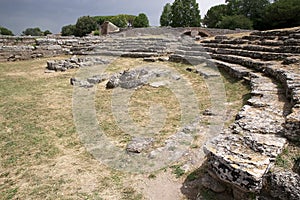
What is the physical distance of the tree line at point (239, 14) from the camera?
23516 millimetres

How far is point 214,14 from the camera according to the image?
144 ft

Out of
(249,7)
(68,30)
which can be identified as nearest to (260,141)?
(249,7)

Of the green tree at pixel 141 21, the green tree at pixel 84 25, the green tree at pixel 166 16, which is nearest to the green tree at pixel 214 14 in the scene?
the green tree at pixel 166 16

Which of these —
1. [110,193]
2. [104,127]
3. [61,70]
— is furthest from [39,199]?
[61,70]

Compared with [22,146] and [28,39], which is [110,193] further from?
[28,39]

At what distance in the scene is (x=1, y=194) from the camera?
3367mm

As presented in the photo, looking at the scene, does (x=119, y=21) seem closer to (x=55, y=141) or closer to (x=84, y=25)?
(x=84, y=25)

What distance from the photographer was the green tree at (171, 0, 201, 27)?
45.7 meters

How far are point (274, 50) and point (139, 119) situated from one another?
749 cm

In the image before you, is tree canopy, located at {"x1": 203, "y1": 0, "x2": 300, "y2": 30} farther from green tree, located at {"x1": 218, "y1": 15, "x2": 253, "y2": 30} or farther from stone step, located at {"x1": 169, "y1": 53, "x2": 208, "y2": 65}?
stone step, located at {"x1": 169, "y1": 53, "x2": 208, "y2": 65}

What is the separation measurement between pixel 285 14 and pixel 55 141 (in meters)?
25.7

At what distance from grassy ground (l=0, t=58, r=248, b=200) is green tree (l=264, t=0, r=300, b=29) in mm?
19598

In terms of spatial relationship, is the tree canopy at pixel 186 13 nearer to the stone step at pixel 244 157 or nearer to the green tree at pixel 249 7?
the green tree at pixel 249 7

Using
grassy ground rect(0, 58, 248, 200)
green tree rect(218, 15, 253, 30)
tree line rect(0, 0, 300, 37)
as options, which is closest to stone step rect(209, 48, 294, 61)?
grassy ground rect(0, 58, 248, 200)
